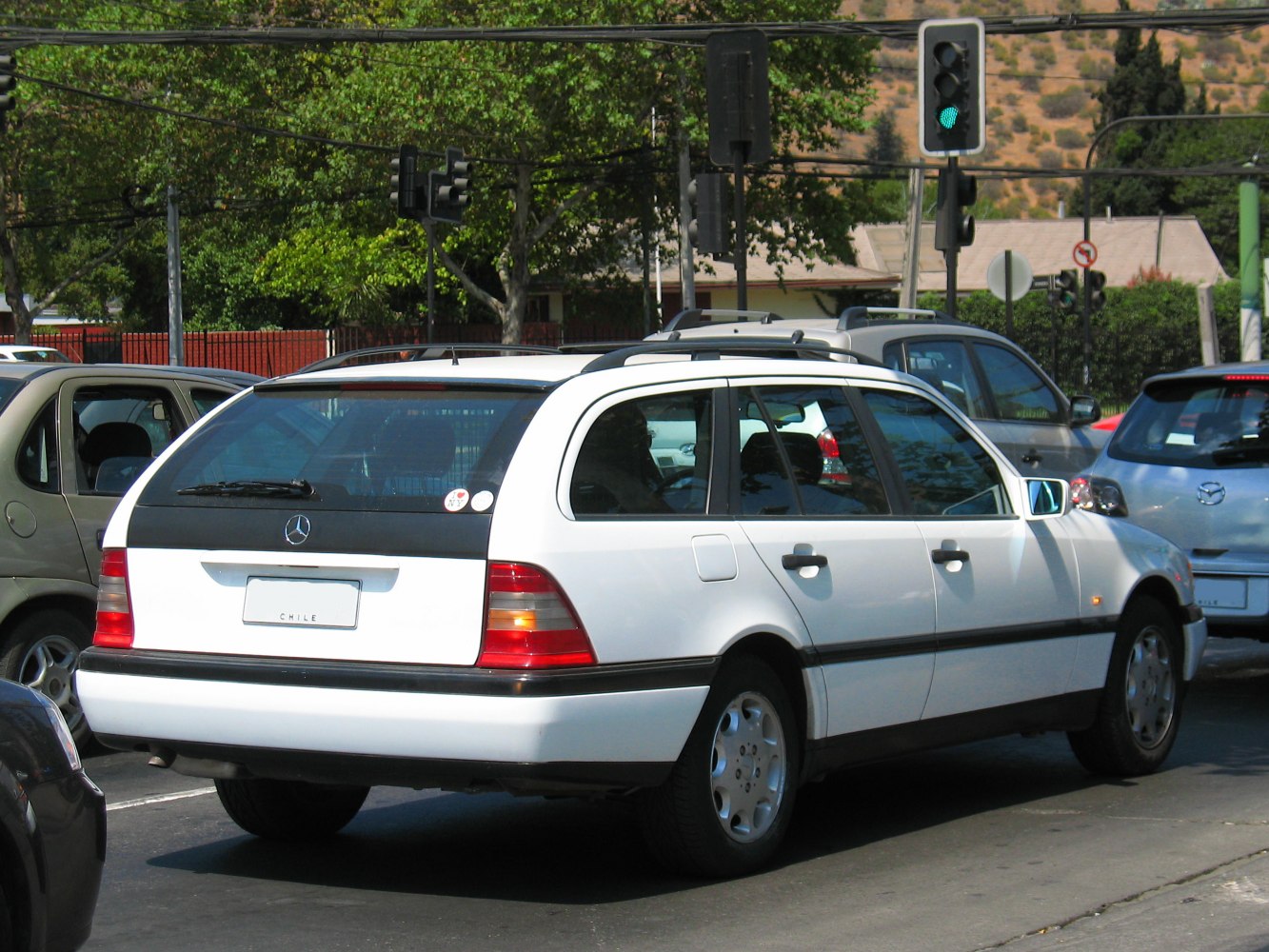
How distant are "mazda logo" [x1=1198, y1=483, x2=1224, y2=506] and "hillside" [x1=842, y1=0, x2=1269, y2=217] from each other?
492ft

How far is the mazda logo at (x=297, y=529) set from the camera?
541 cm

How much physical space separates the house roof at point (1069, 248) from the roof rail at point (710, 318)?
225ft

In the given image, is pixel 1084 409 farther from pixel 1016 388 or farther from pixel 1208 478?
pixel 1208 478

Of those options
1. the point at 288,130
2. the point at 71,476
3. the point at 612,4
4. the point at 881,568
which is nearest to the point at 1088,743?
the point at 881,568

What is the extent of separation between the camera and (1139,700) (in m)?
7.58

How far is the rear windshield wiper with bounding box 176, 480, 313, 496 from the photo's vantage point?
18.1ft

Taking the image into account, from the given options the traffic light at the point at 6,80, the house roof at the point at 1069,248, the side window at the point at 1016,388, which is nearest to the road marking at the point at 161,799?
the side window at the point at 1016,388

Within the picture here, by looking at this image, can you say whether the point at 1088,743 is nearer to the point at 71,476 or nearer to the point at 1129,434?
the point at 1129,434

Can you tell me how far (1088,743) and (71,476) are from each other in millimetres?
4535

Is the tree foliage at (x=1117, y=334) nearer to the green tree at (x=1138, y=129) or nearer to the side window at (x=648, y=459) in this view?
the green tree at (x=1138, y=129)

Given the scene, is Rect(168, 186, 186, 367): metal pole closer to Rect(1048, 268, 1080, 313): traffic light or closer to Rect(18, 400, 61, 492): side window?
Rect(1048, 268, 1080, 313): traffic light

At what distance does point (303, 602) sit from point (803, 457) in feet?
5.85

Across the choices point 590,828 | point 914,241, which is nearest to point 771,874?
point 590,828

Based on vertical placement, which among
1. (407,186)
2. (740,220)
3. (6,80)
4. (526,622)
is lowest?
(526,622)
